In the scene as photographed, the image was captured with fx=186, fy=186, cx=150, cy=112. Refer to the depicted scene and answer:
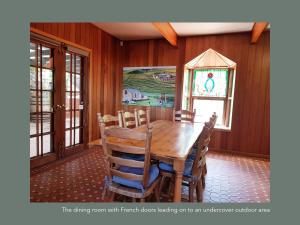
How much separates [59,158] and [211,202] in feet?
8.46

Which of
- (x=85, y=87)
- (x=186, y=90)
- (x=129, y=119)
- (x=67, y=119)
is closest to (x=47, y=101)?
(x=67, y=119)

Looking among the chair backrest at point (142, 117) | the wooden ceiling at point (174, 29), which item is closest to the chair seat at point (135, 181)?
the chair backrest at point (142, 117)

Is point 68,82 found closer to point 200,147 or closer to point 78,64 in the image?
point 78,64

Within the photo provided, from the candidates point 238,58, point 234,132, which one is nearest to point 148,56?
point 238,58

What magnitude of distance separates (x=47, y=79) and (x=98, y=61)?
145cm

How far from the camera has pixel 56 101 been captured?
316 centimetres

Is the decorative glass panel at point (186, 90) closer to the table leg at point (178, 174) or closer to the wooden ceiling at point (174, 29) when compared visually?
the wooden ceiling at point (174, 29)

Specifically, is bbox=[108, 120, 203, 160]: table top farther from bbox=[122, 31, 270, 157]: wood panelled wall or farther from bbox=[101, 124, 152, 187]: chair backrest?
bbox=[122, 31, 270, 157]: wood panelled wall

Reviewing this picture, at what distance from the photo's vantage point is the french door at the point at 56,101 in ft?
9.32

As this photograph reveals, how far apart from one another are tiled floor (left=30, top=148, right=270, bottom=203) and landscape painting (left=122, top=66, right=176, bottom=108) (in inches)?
72.9

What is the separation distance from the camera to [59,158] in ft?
10.7

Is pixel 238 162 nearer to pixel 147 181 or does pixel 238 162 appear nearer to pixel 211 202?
pixel 211 202

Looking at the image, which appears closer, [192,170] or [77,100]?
[192,170]

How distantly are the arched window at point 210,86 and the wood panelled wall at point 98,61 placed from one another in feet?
6.05
